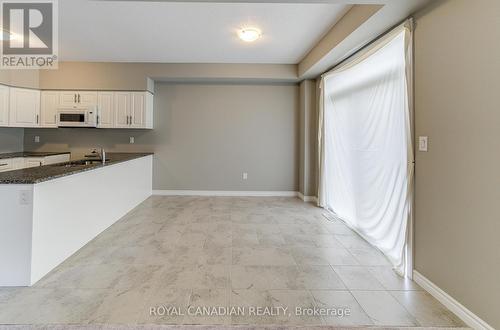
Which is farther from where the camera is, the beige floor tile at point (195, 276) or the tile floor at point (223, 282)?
the beige floor tile at point (195, 276)

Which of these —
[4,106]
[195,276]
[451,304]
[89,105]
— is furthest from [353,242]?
[4,106]

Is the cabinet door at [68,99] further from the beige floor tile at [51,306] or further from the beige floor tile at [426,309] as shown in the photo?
the beige floor tile at [426,309]

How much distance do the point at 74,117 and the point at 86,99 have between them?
0.42 m

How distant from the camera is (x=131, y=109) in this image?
5.33 m

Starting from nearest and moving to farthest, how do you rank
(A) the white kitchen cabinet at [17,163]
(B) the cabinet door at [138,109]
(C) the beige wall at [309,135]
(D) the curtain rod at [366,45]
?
(D) the curtain rod at [366,45] → (A) the white kitchen cabinet at [17,163] → (B) the cabinet door at [138,109] → (C) the beige wall at [309,135]

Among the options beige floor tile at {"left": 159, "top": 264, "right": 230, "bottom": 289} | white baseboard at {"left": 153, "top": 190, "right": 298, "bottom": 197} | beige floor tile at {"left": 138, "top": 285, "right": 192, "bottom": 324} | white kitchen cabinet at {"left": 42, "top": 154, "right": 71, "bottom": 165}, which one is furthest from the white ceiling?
beige floor tile at {"left": 138, "top": 285, "right": 192, "bottom": 324}

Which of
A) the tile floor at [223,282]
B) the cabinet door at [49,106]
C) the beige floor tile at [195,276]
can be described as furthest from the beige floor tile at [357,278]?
the cabinet door at [49,106]

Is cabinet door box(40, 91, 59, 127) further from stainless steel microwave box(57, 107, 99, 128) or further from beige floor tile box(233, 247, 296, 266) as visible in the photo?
beige floor tile box(233, 247, 296, 266)

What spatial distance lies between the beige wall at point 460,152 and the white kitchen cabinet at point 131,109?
4.66 metres

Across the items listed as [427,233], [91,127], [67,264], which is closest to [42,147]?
[91,127]

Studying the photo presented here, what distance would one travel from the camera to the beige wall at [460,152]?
5.56ft

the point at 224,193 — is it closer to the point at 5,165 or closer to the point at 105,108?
the point at 105,108

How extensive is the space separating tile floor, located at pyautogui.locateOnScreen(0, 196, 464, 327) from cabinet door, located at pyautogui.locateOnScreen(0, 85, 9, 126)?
3221 mm

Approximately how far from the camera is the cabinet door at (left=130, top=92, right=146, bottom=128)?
5324mm
